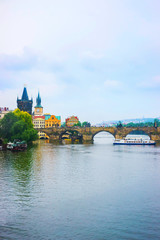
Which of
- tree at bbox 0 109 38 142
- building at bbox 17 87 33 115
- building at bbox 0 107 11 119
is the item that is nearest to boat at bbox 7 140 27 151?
tree at bbox 0 109 38 142

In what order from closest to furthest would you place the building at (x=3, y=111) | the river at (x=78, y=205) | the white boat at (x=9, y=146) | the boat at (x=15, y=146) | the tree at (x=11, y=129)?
the river at (x=78, y=205) → the boat at (x=15, y=146) → the white boat at (x=9, y=146) → the tree at (x=11, y=129) → the building at (x=3, y=111)

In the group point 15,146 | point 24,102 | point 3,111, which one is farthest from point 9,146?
point 24,102

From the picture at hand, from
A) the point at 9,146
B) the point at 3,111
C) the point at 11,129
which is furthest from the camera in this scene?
the point at 3,111

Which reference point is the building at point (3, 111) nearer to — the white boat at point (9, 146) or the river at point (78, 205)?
the white boat at point (9, 146)

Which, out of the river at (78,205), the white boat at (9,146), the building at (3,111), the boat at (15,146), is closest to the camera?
the river at (78,205)

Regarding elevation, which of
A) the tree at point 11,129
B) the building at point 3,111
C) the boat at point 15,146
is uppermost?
the building at point 3,111

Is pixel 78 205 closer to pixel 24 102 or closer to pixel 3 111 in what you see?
pixel 3 111

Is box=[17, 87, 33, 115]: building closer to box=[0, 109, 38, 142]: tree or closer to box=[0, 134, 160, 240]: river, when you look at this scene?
box=[0, 109, 38, 142]: tree

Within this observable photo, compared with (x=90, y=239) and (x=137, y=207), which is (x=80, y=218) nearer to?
(x=90, y=239)

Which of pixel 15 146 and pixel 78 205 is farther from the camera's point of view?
pixel 15 146

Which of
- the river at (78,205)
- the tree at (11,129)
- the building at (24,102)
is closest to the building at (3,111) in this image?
the building at (24,102)

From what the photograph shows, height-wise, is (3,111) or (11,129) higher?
(3,111)

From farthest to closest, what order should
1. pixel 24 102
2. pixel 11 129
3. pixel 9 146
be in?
pixel 24 102
pixel 11 129
pixel 9 146

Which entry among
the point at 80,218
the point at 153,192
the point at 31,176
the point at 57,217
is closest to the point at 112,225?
the point at 80,218
